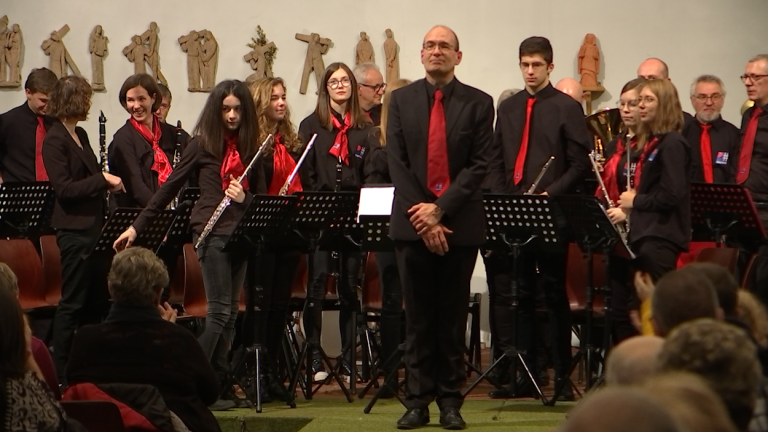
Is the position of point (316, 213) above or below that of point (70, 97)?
below

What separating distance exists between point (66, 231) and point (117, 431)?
333 centimetres

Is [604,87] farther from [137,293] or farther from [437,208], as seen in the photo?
[137,293]

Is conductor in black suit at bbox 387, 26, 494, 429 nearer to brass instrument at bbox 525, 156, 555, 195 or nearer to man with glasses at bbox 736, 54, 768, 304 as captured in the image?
brass instrument at bbox 525, 156, 555, 195

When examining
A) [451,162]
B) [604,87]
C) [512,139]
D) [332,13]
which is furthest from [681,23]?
[451,162]

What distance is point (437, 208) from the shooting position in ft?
15.7

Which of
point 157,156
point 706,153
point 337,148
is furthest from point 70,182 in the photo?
point 706,153

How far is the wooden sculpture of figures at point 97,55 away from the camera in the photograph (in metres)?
10.1

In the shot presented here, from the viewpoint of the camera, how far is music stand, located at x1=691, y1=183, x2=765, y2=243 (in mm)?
6082

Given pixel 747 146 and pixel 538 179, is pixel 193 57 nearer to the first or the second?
pixel 538 179

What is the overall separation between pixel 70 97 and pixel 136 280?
9.31 ft

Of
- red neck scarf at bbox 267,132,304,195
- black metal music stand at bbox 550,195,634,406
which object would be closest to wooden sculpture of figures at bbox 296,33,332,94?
red neck scarf at bbox 267,132,304,195

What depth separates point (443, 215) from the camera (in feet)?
15.9

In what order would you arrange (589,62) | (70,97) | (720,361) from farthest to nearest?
1. (589,62)
2. (70,97)
3. (720,361)

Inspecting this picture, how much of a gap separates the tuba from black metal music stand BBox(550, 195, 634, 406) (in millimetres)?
1765
